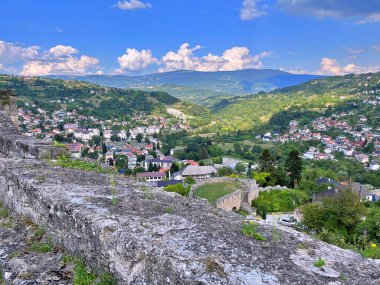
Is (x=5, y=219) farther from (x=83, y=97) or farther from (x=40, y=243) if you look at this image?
(x=83, y=97)

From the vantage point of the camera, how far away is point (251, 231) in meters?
3.01

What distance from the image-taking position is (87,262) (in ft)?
9.96

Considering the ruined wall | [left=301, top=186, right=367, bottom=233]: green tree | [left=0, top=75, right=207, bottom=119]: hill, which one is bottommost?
the ruined wall

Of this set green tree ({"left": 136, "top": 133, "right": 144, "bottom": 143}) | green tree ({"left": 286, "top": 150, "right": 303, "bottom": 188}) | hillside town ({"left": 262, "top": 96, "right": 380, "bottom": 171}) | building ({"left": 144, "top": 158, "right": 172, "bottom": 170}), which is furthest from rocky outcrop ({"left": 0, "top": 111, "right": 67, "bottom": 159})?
green tree ({"left": 136, "top": 133, "right": 144, "bottom": 143})

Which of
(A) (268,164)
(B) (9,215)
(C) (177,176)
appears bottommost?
(C) (177,176)

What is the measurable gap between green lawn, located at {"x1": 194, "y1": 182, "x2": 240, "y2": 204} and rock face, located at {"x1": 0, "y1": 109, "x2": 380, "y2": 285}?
23.5 m

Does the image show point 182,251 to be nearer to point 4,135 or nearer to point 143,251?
point 143,251

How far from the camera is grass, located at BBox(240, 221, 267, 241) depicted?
2.89 meters

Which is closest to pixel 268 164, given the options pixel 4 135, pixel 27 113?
pixel 4 135

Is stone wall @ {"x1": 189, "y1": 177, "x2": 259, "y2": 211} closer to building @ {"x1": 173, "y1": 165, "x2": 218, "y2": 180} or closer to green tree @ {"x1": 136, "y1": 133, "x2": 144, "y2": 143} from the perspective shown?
building @ {"x1": 173, "y1": 165, "x2": 218, "y2": 180}

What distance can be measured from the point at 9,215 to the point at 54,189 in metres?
1.05

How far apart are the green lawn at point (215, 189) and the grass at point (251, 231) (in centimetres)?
2390

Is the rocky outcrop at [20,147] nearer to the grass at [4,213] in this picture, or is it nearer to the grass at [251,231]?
the grass at [4,213]

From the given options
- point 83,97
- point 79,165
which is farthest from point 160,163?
point 83,97
